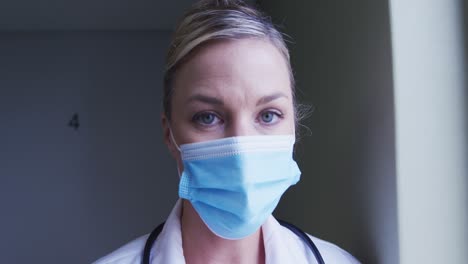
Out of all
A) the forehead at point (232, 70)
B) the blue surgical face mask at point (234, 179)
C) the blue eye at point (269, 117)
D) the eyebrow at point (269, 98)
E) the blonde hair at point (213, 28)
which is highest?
the blonde hair at point (213, 28)

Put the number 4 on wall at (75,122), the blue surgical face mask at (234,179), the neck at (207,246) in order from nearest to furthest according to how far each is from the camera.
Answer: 1. the blue surgical face mask at (234,179)
2. the neck at (207,246)
3. the number 4 on wall at (75,122)

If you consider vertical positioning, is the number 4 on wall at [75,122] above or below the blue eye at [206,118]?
below

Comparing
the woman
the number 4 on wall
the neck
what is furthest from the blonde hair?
the number 4 on wall

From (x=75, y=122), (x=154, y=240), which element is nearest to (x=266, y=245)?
(x=154, y=240)

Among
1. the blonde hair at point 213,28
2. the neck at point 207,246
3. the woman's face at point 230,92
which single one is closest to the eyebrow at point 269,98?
the woman's face at point 230,92

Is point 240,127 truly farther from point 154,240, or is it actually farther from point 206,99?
point 154,240

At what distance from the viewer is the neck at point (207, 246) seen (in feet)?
2.53

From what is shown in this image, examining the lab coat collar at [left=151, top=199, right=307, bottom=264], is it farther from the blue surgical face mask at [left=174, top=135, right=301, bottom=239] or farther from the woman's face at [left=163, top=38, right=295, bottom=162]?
the woman's face at [left=163, top=38, right=295, bottom=162]

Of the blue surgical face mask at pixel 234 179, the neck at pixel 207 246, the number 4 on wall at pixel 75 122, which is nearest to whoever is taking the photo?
the blue surgical face mask at pixel 234 179

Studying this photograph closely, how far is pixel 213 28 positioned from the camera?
70 cm

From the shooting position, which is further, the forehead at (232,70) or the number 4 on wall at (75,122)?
the number 4 on wall at (75,122)

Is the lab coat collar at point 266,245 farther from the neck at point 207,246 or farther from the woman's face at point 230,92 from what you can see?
the woman's face at point 230,92

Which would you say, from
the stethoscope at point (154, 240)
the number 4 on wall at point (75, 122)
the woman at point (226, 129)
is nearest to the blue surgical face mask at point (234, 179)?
the woman at point (226, 129)

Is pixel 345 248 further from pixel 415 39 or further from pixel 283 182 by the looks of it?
pixel 415 39
